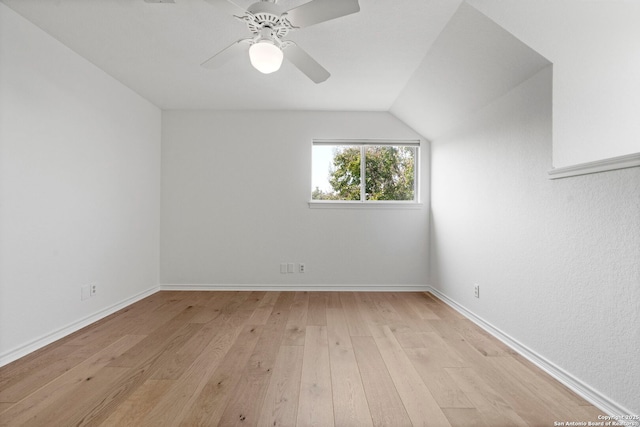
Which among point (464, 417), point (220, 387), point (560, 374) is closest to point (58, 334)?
point (220, 387)

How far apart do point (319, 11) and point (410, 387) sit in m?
2.01

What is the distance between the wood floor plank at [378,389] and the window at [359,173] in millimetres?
2101

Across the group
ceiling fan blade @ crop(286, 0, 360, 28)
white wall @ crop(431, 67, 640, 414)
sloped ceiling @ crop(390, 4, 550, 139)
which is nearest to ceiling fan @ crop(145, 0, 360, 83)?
ceiling fan blade @ crop(286, 0, 360, 28)

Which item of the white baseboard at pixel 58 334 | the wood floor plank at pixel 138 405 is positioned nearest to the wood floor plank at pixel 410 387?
the wood floor plank at pixel 138 405

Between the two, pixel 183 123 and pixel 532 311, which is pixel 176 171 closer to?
pixel 183 123

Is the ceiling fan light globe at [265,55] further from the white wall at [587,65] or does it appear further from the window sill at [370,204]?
the window sill at [370,204]

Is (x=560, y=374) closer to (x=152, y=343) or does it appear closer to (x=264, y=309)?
(x=264, y=309)

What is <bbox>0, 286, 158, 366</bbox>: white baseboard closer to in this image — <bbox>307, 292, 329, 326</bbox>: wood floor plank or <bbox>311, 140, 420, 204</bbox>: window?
<bbox>307, 292, 329, 326</bbox>: wood floor plank

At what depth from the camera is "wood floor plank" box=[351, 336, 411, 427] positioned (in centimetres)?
147

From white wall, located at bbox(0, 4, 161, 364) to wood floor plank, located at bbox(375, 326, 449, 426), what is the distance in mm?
2429

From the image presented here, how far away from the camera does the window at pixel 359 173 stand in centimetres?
402

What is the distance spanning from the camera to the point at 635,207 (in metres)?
1.41

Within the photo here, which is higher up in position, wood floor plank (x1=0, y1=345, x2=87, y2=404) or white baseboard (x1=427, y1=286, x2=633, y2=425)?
white baseboard (x1=427, y1=286, x2=633, y2=425)

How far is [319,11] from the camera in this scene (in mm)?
1512
